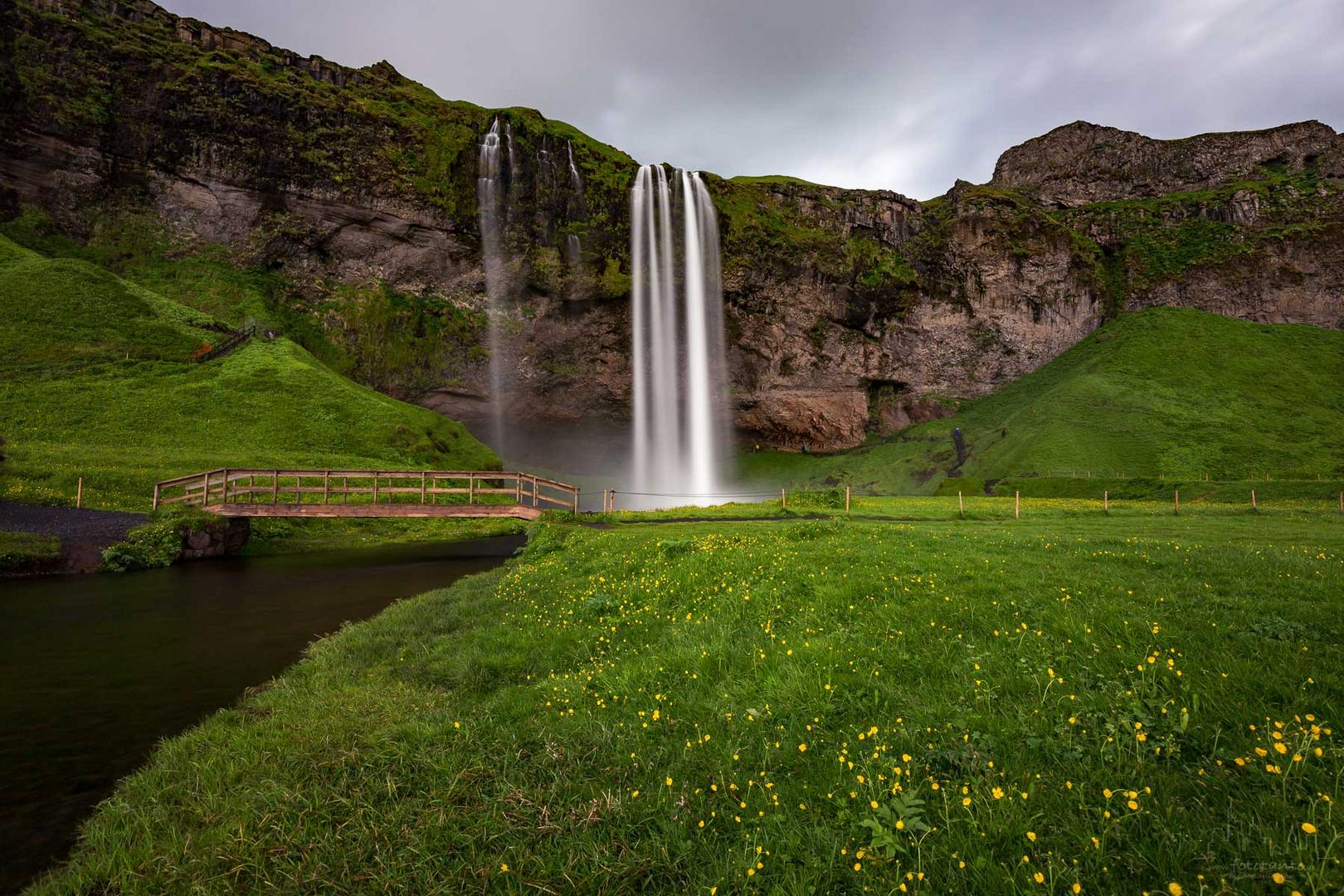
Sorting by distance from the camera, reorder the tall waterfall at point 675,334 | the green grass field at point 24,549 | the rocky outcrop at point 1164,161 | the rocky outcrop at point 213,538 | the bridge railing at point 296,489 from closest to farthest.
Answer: the green grass field at point 24,549, the rocky outcrop at point 213,538, the bridge railing at point 296,489, the tall waterfall at point 675,334, the rocky outcrop at point 1164,161

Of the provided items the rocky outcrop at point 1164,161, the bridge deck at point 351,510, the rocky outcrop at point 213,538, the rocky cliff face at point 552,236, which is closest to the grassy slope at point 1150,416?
the rocky cliff face at point 552,236

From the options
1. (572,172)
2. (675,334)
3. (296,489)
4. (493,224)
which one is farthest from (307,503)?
(572,172)

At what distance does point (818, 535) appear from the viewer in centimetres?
1490

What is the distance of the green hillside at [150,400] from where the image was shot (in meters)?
31.6

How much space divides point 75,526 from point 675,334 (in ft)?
173

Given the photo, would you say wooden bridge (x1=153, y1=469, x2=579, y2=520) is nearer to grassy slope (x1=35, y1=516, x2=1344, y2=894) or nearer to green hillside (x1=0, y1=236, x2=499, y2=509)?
green hillside (x1=0, y1=236, x2=499, y2=509)

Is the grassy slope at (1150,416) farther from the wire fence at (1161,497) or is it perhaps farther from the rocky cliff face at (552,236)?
the wire fence at (1161,497)

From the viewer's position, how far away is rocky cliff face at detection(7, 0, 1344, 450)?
5247cm

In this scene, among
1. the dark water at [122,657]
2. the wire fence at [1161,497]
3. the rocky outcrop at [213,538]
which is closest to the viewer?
the dark water at [122,657]

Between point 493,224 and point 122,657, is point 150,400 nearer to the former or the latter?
point 493,224

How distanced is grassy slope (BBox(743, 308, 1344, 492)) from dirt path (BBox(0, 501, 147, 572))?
6381cm

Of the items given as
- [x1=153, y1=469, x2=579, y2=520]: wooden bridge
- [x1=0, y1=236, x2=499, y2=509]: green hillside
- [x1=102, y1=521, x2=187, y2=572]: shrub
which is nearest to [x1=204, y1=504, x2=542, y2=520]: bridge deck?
[x1=153, y1=469, x2=579, y2=520]: wooden bridge

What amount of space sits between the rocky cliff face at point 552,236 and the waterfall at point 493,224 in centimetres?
104

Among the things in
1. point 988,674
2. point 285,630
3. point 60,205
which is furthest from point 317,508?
point 60,205
